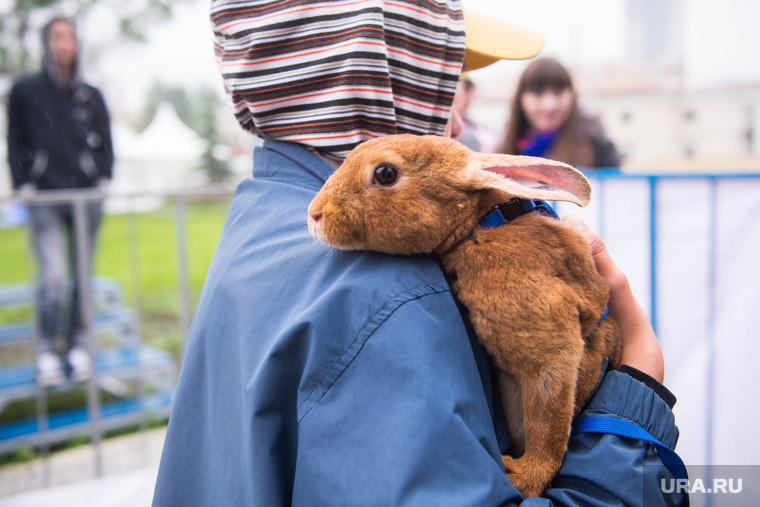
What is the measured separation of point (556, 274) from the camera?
112cm

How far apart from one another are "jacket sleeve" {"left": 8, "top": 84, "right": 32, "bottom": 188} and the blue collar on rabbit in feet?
16.5

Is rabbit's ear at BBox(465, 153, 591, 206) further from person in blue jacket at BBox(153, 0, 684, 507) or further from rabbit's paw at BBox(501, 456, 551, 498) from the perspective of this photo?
rabbit's paw at BBox(501, 456, 551, 498)

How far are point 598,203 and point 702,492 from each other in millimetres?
1506

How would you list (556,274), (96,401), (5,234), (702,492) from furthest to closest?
(5,234), (96,401), (702,492), (556,274)

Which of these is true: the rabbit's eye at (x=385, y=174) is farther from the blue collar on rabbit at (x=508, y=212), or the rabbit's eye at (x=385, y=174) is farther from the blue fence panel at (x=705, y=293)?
the blue fence panel at (x=705, y=293)

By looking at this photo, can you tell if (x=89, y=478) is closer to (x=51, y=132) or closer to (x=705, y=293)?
(x=51, y=132)

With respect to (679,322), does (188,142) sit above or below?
above

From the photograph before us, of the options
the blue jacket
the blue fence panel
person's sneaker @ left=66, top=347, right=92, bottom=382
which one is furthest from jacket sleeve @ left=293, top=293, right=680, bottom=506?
person's sneaker @ left=66, top=347, right=92, bottom=382

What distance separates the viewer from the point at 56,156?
4922mm

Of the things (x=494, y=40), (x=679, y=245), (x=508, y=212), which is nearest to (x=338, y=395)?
(x=508, y=212)

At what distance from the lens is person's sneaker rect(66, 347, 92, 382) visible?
450cm

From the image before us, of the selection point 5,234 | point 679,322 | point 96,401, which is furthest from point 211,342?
point 5,234

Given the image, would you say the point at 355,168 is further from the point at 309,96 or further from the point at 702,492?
the point at 702,492

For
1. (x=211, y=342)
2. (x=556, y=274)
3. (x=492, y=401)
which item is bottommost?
(x=492, y=401)
